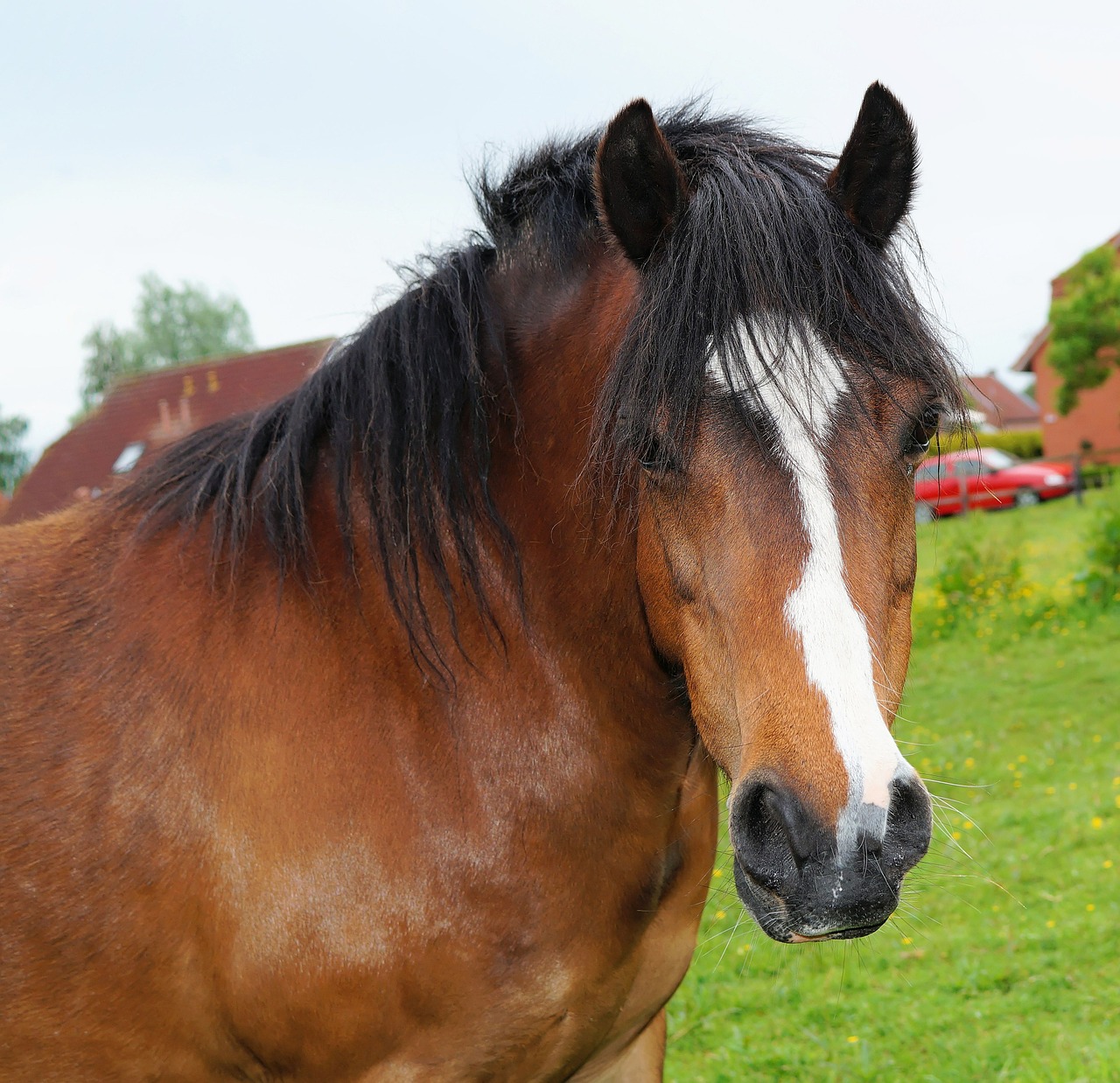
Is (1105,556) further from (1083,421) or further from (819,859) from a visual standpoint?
(1083,421)

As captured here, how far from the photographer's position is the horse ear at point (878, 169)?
1979 mm

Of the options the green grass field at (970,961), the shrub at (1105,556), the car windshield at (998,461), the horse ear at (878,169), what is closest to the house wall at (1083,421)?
the car windshield at (998,461)

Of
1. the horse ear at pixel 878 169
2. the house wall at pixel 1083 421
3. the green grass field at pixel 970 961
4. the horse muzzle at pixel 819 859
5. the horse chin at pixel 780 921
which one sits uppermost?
the horse ear at pixel 878 169

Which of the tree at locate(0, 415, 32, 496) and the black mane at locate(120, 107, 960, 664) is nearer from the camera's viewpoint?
the black mane at locate(120, 107, 960, 664)

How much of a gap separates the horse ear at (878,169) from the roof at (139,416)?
20725mm

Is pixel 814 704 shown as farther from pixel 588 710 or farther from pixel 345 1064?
pixel 345 1064

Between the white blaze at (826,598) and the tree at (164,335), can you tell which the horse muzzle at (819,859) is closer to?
the white blaze at (826,598)

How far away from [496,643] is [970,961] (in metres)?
3.48

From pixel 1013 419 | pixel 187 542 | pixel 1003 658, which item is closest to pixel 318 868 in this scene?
pixel 187 542

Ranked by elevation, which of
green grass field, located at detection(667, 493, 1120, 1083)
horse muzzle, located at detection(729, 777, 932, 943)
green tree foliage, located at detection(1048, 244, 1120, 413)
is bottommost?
green tree foliage, located at detection(1048, 244, 1120, 413)

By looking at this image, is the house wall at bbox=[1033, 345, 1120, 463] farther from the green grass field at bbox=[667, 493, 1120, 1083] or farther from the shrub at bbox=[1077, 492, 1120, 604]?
the green grass field at bbox=[667, 493, 1120, 1083]

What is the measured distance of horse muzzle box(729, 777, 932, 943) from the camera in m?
1.55

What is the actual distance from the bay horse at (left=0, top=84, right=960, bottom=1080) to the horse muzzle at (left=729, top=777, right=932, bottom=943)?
1cm

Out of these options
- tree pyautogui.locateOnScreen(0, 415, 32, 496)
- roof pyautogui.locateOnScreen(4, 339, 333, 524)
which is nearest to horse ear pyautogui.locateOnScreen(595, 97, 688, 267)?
roof pyautogui.locateOnScreen(4, 339, 333, 524)
